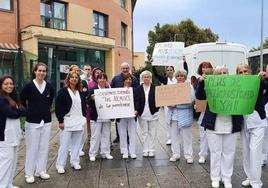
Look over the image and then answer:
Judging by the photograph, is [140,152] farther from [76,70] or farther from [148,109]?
[76,70]

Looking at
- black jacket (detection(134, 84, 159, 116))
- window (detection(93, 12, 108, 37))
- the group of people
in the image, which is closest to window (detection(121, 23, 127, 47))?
window (detection(93, 12, 108, 37))

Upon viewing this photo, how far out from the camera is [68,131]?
8000 mm

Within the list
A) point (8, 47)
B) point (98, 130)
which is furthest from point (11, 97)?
point (8, 47)

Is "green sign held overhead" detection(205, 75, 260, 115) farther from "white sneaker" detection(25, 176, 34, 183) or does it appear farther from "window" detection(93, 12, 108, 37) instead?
"window" detection(93, 12, 108, 37)

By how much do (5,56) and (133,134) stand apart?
11235 millimetres

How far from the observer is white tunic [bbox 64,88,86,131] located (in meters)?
7.98

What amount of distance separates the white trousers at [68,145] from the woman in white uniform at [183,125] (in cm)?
199

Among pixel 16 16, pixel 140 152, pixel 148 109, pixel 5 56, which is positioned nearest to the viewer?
pixel 148 109

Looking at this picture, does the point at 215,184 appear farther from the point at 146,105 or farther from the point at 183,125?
the point at 146,105

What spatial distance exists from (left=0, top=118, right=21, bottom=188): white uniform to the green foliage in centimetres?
4534

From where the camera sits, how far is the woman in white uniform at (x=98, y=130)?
9.07 m

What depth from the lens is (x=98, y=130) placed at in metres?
9.16

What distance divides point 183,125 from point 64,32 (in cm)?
1597

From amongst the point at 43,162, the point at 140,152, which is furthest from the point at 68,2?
the point at 43,162
